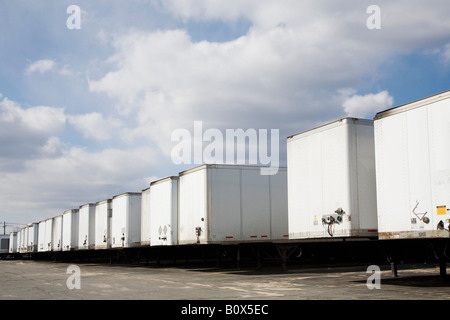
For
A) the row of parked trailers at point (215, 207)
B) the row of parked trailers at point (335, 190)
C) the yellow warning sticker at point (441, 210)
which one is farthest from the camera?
the row of parked trailers at point (215, 207)

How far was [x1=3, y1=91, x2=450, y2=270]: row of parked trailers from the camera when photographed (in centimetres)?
1196

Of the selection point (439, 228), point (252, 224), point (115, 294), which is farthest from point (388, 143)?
point (252, 224)

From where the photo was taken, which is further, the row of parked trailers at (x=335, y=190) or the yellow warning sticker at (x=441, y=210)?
the row of parked trailers at (x=335, y=190)

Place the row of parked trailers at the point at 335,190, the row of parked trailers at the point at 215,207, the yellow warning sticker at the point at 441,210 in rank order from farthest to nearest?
the row of parked trailers at the point at 215,207
the row of parked trailers at the point at 335,190
the yellow warning sticker at the point at 441,210

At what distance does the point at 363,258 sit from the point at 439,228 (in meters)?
18.3

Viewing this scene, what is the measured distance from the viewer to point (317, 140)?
602 inches

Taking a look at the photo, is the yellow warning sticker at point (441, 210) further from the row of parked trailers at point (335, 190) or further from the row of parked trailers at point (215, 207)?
the row of parked trailers at point (215, 207)

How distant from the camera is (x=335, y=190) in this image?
1445 cm

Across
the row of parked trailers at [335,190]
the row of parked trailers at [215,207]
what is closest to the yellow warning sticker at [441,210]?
the row of parked trailers at [335,190]

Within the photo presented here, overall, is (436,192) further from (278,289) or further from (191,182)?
(191,182)

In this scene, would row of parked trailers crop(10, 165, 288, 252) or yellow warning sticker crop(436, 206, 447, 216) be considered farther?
row of parked trailers crop(10, 165, 288, 252)

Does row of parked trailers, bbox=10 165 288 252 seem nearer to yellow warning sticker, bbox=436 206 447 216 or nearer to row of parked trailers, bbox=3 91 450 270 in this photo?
row of parked trailers, bbox=3 91 450 270

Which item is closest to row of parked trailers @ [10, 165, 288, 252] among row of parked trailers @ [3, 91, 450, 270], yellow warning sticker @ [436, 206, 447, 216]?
row of parked trailers @ [3, 91, 450, 270]

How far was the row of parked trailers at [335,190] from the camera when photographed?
1196 cm
